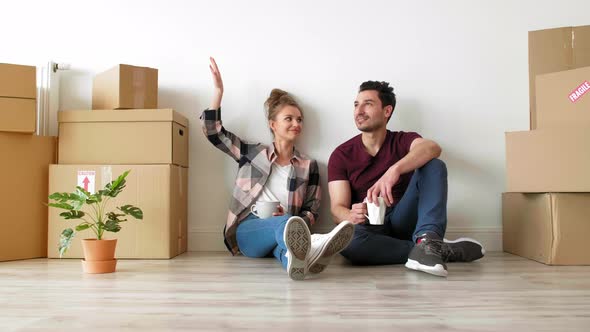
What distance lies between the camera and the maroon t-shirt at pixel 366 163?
2.48 m

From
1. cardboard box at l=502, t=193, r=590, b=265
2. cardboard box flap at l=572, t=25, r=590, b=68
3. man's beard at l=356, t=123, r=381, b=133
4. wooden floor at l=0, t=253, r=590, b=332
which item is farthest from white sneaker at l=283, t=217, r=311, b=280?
cardboard box flap at l=572, t=25, r=590, b=68

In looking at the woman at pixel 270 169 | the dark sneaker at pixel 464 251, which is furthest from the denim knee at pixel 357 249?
the woman at pixel 270 169

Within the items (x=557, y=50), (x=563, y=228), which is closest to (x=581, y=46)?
(x=557, y=50)

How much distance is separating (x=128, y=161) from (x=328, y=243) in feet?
3.87

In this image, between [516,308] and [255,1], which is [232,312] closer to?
[516,308]

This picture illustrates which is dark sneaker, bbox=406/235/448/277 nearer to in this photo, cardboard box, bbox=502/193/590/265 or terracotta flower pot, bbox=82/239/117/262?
cardboard box, bbox=502/193/590/265

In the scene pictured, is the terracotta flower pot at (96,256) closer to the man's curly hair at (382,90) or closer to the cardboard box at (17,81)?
the cardboard box at (17,81)

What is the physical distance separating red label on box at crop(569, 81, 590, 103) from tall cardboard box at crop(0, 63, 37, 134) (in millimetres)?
2352

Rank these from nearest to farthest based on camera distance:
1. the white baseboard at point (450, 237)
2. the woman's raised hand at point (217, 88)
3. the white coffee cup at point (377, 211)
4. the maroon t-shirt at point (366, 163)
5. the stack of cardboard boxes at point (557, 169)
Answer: the white coffee cup at point (377, 211) → the stack of cardboard boxes at point (557, 169) → the maroon t-shirt at point (366, 163) → the woman's raised hand at point (217, 88) → the white baseboard at point (450, 237)

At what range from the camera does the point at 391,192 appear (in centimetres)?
222

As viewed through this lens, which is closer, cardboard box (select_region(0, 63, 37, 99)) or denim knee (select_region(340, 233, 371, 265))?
denim knee (select_region(340, 233, 371, 265))

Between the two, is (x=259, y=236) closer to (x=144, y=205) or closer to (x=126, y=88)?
(x=144, y=205)

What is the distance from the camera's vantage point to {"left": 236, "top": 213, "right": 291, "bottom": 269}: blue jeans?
2193 millimetres

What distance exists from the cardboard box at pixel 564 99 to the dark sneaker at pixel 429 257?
80 centimetres
